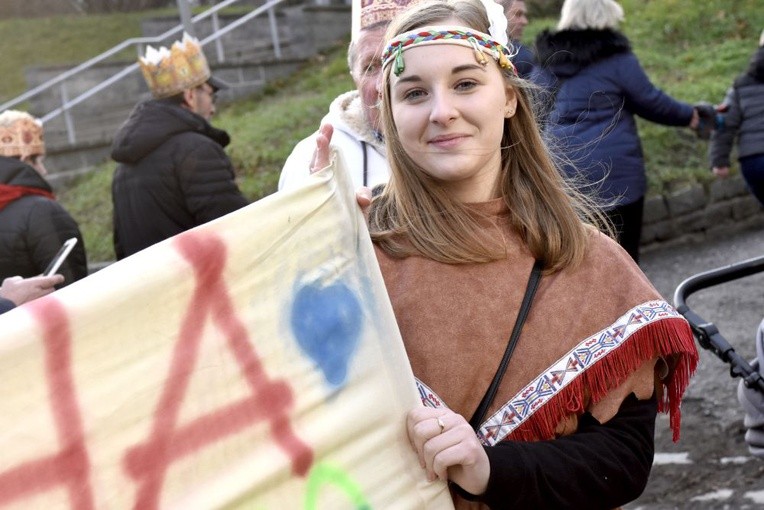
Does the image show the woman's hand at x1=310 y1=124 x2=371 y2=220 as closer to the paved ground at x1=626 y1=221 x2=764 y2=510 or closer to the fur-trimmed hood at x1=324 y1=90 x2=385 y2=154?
the fur-trimmed hood at x1=324 y1=90 x2=385 y2=154

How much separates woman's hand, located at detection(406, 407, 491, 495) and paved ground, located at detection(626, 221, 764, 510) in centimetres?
260

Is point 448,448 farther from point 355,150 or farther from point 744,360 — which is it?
point 744,360

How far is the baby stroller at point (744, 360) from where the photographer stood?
311cm

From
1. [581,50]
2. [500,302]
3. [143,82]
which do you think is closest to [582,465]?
[500,302]

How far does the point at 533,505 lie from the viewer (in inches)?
74.2

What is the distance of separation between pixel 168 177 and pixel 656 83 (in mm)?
6557

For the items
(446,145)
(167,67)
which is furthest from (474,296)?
(167,67)

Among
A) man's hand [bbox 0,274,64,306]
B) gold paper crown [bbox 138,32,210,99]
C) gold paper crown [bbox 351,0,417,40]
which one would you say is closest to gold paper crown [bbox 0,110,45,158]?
gold paper crown [bbox 138,32,210,99]

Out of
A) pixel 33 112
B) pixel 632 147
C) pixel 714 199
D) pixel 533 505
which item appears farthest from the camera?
pixel 33 112

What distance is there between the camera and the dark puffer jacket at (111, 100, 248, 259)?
15.6 feet

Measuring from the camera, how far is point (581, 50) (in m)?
5.58

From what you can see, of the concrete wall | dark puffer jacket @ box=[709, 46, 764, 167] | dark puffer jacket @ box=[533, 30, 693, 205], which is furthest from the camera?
the concrete wall

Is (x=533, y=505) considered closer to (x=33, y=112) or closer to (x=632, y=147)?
(x=632, y=147)

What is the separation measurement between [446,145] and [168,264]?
2.01 ft
